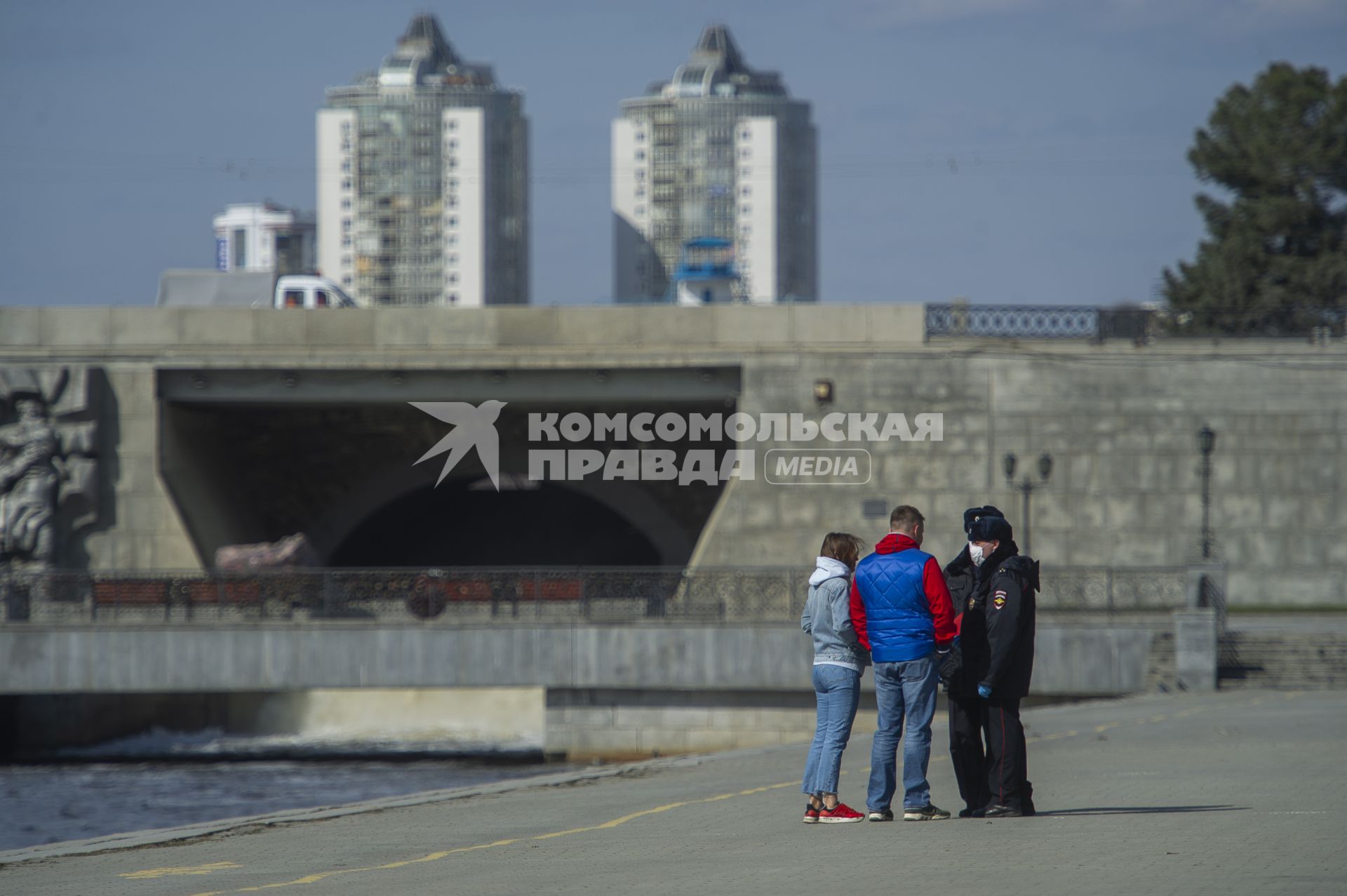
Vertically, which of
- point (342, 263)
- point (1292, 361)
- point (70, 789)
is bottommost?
point (70, 789)

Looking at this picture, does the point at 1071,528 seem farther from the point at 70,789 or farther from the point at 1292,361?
the point at 70,789

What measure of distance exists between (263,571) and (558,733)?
5.27 m

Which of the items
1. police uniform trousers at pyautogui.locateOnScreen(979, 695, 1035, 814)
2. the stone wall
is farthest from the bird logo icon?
police uniform trousers at pyautogui.locateOnScreen(979, 695, 1035, 814)

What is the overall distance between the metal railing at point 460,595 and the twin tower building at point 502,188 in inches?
3788

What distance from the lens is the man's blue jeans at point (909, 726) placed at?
842cm

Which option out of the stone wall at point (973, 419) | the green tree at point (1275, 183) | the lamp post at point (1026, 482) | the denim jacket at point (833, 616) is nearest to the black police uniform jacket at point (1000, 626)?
the denim jacket at point (833, 616)

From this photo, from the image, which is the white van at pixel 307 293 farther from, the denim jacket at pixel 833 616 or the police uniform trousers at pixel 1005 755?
the police uniform trousers at pixel 1005 755

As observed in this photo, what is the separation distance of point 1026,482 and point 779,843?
1870 centimetres

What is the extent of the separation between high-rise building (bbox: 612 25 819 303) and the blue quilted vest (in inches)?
4672

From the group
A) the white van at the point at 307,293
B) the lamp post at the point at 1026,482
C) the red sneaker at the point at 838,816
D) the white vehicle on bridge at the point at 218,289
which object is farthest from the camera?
the white van at the point at 307,293

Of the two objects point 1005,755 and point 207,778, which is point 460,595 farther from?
point 1005,755

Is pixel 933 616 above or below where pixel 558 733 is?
above

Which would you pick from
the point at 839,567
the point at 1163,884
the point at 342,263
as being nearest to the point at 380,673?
the point at 839,567

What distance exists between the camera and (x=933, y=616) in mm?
8359
